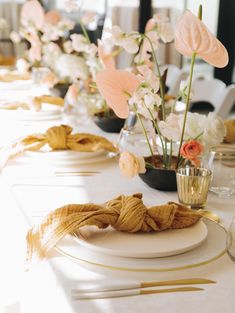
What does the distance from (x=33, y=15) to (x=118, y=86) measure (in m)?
1.90

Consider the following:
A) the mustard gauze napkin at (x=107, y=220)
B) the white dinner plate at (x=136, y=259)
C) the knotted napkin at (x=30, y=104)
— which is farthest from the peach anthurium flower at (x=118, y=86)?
the knotted napkin at (x=30, y=104)

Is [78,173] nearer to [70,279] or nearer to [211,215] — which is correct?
[211,215]

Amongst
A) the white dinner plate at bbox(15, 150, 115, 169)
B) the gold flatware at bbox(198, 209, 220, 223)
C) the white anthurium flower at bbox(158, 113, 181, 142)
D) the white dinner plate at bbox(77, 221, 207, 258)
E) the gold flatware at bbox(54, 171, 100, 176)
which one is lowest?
the gold flatware at bbox(54, 171, 100, 176)

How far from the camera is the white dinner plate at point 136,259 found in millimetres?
862

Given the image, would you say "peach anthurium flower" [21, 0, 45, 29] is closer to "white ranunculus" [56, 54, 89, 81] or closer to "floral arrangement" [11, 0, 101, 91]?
"floral arrangement" [11, 0, 101, 91]

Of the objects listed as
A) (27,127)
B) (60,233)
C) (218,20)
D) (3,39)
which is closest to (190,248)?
(60,233)

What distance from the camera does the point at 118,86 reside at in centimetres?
118

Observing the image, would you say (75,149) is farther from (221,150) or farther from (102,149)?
(221,150)

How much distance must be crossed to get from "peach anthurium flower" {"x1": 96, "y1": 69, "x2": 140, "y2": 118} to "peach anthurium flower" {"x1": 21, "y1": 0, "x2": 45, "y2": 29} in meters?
1.76

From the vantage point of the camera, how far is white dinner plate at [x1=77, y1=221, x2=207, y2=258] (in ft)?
2.86

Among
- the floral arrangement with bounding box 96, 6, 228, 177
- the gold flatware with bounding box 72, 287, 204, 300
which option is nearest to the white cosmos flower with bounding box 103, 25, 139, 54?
the floral arrangement with bounding box 96, 6, 228, 177

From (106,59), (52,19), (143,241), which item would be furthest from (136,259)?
(52,19)

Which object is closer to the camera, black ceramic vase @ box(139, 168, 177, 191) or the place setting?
the place setting

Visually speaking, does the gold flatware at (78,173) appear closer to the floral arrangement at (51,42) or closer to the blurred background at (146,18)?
the floral arrangement at (51,42)
